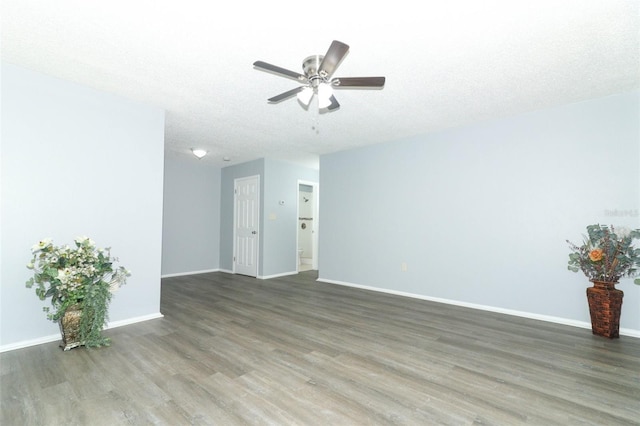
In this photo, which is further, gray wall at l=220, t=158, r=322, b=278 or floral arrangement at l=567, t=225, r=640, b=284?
gray wall at l=220, t=158, r=322, b=278

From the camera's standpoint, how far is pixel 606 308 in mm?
2994

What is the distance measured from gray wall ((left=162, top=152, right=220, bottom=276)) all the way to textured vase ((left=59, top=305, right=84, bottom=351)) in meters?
3.80

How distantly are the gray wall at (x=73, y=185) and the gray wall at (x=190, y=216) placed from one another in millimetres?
2700

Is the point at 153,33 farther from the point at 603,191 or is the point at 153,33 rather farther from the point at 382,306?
the point at 603,191

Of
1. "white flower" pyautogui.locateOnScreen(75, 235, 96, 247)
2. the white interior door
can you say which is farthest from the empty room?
the white interior door

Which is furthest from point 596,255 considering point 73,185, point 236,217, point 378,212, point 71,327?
point 236,217

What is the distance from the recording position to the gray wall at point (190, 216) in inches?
254

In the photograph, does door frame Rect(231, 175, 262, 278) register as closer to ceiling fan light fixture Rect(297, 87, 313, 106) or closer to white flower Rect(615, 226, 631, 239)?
ceiling fan light fixture Rect(297, 87, 313, 106)

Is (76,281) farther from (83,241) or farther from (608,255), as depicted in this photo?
(608,255)

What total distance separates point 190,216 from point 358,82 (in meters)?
5.66

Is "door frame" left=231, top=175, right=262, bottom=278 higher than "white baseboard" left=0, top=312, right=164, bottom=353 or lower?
higher

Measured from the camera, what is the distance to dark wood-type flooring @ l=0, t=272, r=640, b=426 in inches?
71.1

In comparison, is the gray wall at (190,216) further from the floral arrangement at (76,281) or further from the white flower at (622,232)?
the white flower at (622,232)

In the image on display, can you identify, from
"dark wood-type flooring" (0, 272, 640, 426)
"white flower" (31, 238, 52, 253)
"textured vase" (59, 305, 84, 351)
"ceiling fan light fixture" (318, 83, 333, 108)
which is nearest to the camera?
"dark wood-type flooring" (0, 272, 640, 426)
